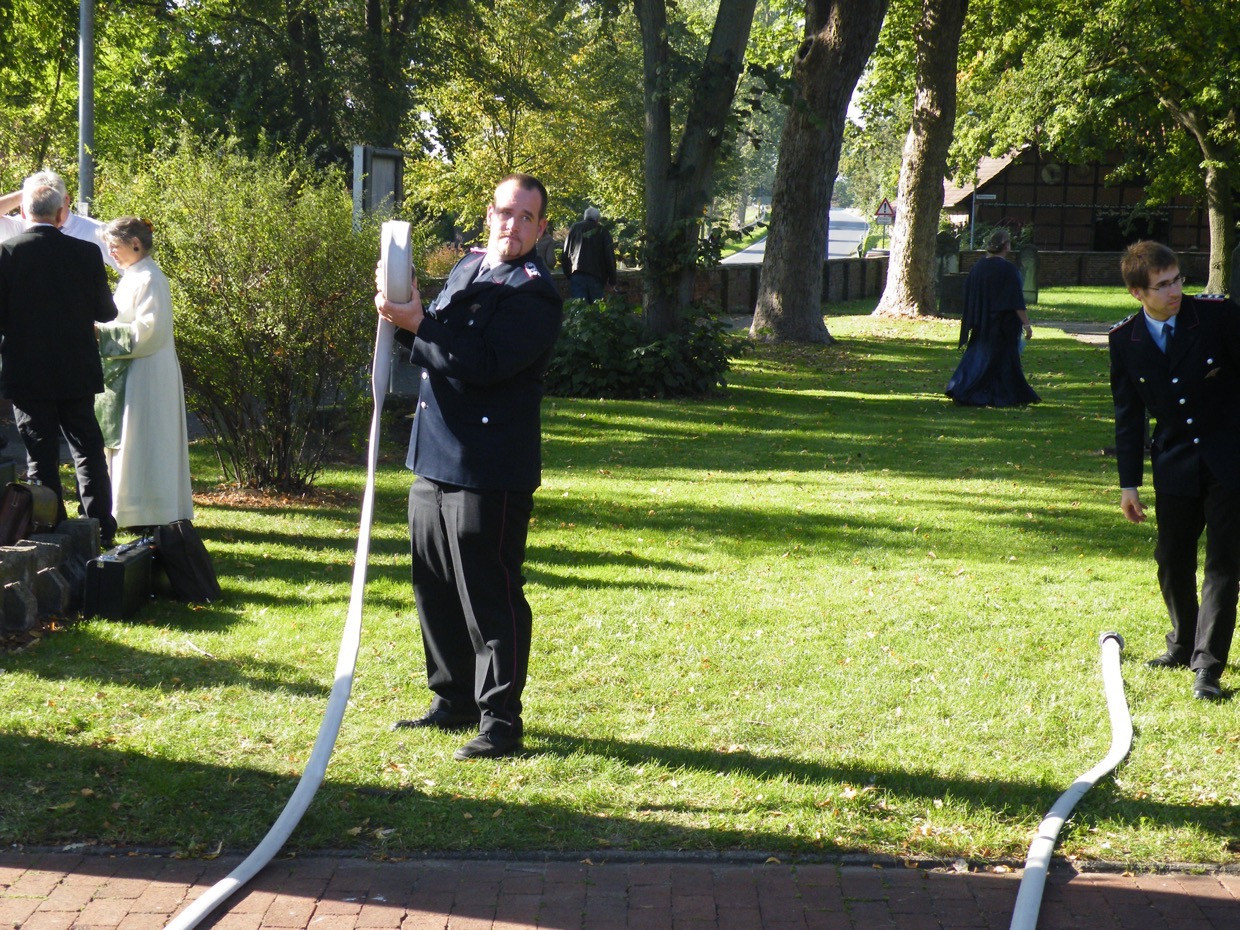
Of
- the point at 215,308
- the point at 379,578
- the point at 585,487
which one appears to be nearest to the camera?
the point at 379,578

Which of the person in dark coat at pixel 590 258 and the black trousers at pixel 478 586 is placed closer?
the black trousers at pixel 478 586

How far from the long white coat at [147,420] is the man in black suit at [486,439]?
11.2 ft

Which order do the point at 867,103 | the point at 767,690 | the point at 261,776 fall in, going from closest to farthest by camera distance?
the point at 261,776 < the point at 767,690 < the point at 867,103

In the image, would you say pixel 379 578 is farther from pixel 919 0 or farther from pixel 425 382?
pixel 919 0

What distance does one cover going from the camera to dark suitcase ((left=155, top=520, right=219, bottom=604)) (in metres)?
7.28

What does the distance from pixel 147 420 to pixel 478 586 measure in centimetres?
384

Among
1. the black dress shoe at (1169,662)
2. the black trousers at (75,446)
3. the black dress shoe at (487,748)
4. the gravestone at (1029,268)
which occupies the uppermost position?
the gravestone at (1029,268)

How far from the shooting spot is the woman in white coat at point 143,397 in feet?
26.3

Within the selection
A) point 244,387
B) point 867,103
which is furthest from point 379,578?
point 867,103

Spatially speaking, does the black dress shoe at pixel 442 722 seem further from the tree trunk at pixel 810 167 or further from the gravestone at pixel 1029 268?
the gravestone at pixel 1029 268

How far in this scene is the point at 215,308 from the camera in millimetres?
9742

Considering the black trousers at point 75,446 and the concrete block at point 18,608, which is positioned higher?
the black trousers at point 75,446

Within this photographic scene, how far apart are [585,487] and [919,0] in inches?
1049

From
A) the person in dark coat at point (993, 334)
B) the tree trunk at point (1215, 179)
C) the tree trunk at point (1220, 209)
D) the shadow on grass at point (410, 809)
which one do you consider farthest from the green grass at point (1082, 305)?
the shadow on grass at point (410, 809)
